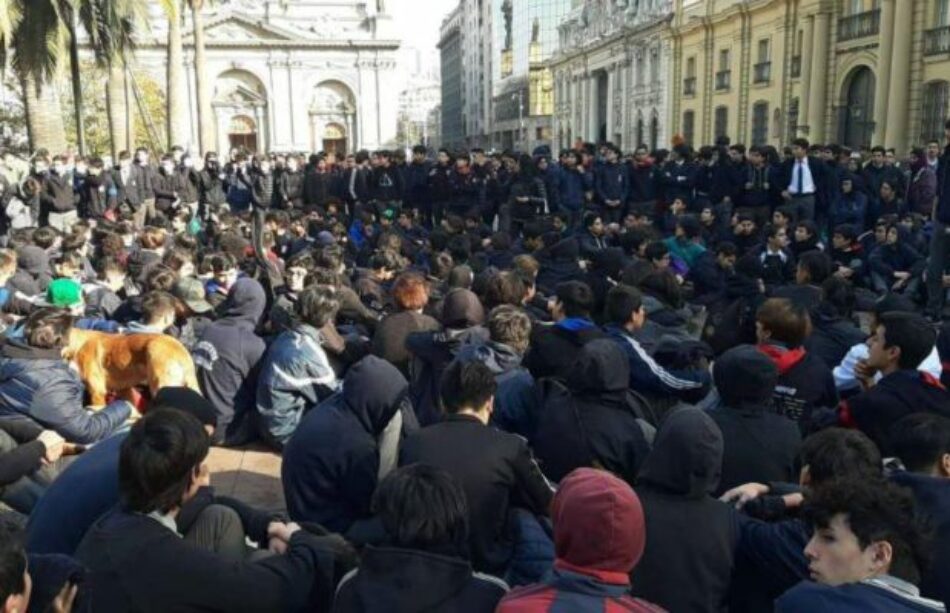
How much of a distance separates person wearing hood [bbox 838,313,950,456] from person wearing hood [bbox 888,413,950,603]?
678 mm

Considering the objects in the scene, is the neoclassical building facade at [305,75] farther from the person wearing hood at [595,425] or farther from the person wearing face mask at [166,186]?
the person wearing hood at [595,425]

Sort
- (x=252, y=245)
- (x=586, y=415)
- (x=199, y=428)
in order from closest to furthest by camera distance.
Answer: (x=199, y=428) → (x=586, y=415) → (x=252, y=245)


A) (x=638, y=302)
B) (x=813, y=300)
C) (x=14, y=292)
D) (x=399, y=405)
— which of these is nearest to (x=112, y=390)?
(x=399, y=405)

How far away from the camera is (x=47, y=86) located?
1898 cm

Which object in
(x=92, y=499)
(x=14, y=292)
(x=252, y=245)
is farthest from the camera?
(x=252, y=245)

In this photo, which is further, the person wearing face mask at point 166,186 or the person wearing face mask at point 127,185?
the person wearing face mask at point 166,186

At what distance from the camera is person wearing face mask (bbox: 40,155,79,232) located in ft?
49.5

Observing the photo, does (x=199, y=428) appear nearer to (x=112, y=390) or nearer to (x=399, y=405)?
(x=399, y=405)

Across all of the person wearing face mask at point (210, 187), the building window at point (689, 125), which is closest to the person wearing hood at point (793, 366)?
the person wearing face mask at point (210, 187)

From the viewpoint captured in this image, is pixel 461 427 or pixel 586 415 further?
pixel 586 415

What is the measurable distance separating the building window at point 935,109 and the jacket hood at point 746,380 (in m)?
23.7

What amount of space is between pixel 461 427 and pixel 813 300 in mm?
4097

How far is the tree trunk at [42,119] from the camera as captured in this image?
61.3 ft

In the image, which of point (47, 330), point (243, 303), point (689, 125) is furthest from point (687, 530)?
point (689, 125)
